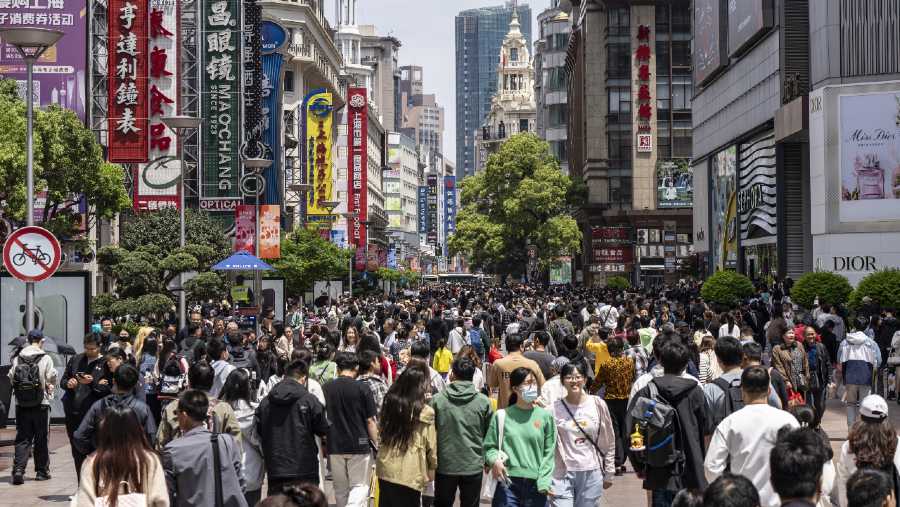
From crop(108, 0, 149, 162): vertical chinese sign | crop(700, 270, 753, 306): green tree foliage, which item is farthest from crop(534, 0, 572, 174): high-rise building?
crop(700, 270, 753, 306): green tree foliage

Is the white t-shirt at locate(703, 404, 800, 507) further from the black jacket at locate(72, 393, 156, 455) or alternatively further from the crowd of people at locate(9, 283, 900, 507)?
the black jacket at locate(72, 393, 156, 455)

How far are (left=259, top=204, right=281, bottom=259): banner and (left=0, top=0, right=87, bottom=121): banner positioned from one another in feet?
22.8

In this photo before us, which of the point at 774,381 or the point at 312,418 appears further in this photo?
the point at 774,381

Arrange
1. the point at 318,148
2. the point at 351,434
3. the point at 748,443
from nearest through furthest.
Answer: the point at 748,443 < the point at 351,434 < the point at 318,148

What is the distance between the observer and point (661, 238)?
80188 mm

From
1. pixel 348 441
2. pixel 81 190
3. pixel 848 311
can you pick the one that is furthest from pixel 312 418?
pixel 81 190

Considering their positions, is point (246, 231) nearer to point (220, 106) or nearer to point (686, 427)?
point (220, 106)

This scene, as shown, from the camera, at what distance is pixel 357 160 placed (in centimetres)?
8888

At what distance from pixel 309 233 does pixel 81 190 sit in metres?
15.0

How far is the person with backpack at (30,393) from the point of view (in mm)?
14477

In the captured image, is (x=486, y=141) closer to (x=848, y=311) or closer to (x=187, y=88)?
(x=187, y=88)

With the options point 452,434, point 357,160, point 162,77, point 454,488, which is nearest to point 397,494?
point 454,488

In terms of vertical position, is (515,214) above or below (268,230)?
above

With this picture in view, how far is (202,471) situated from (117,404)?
244 centimetres
